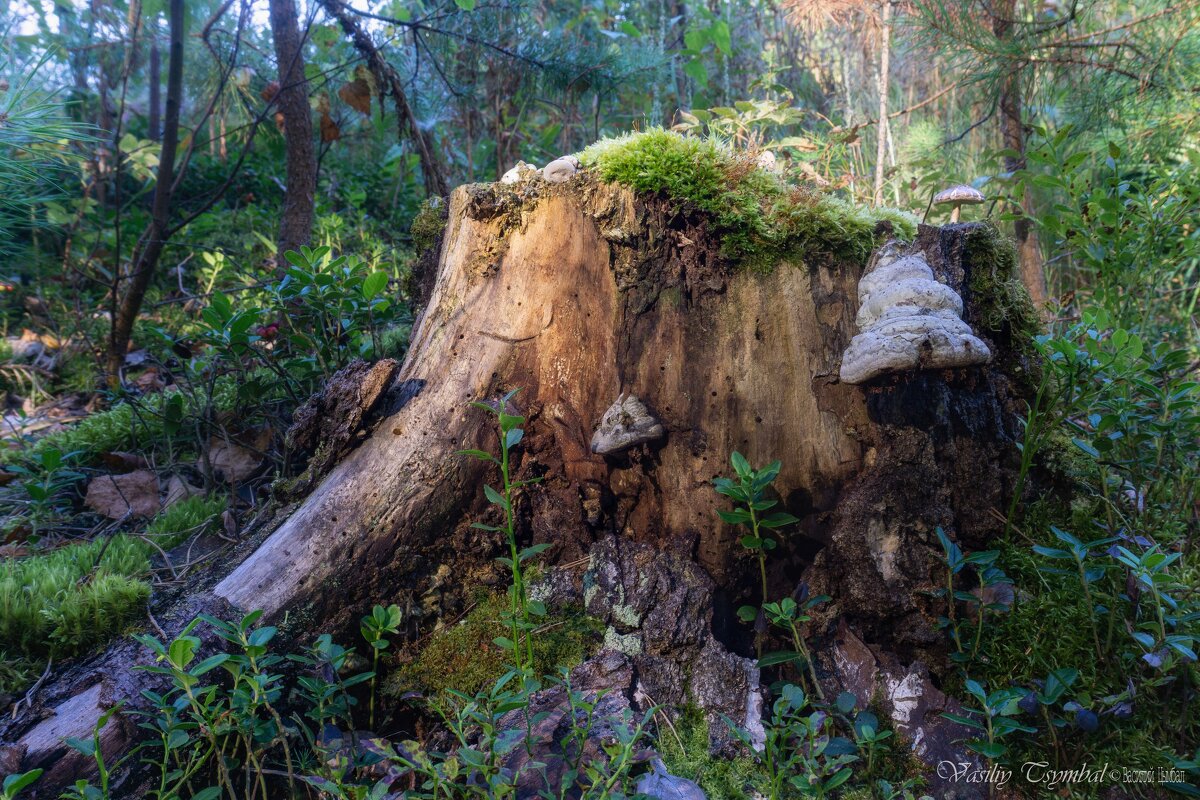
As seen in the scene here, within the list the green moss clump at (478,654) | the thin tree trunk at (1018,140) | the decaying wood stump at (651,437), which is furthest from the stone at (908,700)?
the thin tree trunk at (1018,140)

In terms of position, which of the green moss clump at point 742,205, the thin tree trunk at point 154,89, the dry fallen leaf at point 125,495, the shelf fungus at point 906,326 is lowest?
the dry fallen leaf at point 125,495

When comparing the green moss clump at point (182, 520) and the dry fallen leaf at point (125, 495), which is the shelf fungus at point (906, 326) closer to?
the green moss clump at point (182, 520)

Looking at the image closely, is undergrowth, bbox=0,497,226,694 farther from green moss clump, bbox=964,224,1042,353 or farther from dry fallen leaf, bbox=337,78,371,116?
dry fallen leaf, bbox=337,78,371,116

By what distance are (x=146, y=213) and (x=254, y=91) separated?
2190 millimetres

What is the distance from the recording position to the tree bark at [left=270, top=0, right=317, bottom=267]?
4.79 m

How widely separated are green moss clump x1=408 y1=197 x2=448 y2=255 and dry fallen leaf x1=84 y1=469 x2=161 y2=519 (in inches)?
71.8

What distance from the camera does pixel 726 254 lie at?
2.57 m

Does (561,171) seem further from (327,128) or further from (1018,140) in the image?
(1018,140)

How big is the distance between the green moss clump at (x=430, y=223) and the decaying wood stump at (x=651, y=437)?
63 cm

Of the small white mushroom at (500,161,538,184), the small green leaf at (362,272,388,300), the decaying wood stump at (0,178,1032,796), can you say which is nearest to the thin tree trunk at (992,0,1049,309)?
the decaying wood stump at (0,178,1032,796)

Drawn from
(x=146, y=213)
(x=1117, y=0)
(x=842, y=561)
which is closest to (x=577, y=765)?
(x=842, y=561)

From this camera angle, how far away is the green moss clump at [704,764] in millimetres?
1941

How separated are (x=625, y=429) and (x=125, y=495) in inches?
105

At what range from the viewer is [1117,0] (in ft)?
15.9
